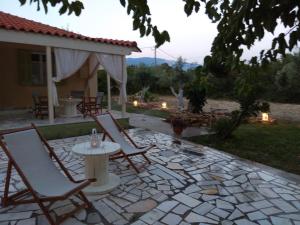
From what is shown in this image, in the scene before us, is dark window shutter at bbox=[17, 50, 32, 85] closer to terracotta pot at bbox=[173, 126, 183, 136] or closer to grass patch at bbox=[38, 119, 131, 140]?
grass patch at bbox=[38, 119, 131, 140]

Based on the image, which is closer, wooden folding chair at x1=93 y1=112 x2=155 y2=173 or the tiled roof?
wooden folding chair at x1=93 y1=112 x2=155 y2=173

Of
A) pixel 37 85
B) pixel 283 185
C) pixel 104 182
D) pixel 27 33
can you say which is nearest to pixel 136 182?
pixel 104 182

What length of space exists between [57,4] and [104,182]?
3025mm

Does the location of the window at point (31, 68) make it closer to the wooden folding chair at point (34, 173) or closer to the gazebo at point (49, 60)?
the gazebo at point (49, 60)

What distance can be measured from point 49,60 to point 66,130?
1992 millimetres

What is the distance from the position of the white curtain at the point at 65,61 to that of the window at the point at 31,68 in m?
3.04

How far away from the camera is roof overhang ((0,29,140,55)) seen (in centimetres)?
762

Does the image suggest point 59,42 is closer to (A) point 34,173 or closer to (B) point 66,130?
(B) point 66,130

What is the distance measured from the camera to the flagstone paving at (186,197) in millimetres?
3506

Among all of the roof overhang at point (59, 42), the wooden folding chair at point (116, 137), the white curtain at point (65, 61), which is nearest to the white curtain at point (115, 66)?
the roof overhang at point (59, 42)

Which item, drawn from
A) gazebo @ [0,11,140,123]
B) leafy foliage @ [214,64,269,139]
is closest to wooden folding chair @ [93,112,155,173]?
leafy foliage @ [214,64,269,139]

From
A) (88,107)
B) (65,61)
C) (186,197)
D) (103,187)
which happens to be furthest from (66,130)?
(186,197)

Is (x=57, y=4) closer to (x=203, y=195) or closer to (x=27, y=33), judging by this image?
(x=203, y=195)

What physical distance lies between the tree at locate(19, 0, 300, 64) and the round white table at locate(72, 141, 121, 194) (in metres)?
2.55
